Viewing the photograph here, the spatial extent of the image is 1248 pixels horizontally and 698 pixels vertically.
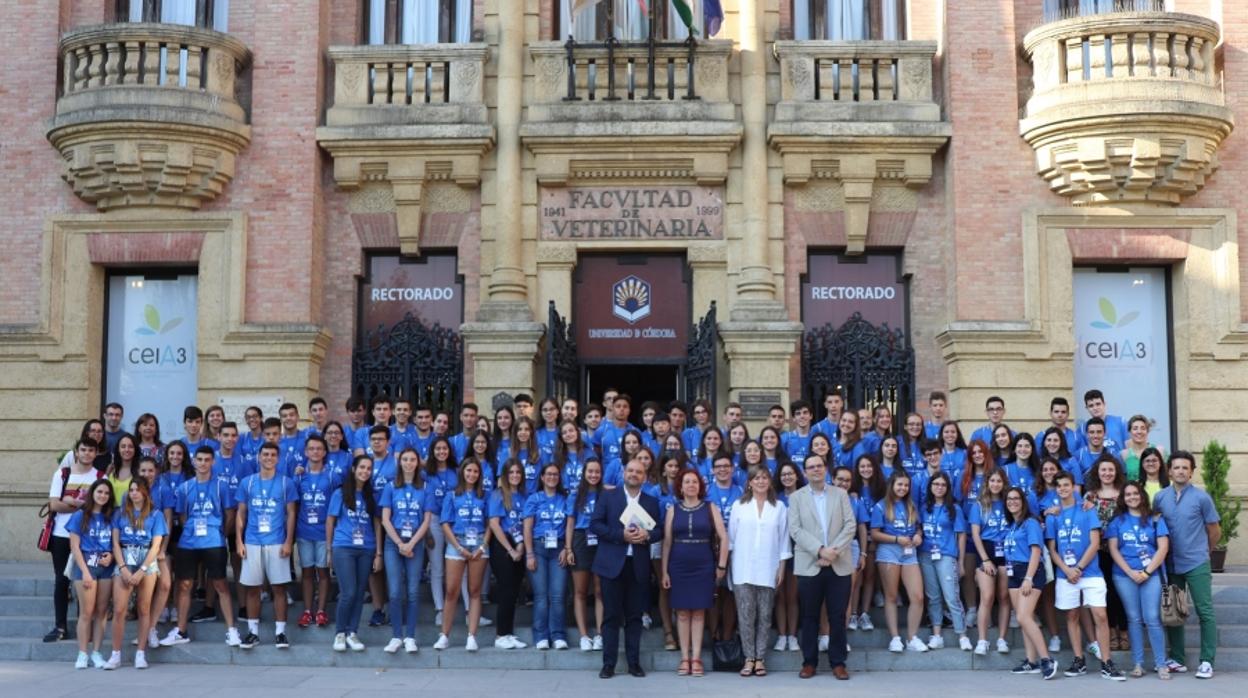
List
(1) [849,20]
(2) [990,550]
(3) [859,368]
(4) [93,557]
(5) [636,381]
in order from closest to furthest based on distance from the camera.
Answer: (4) [93,557], (2) [990,550], (3) [859,368], (1) [849,20], (5) [636,381]

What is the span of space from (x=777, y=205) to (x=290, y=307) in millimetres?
6642

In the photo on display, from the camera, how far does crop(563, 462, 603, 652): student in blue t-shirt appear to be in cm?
1173

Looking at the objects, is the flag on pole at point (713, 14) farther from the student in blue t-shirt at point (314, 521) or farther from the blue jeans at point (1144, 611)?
the blue jeans at point (1144, 611)

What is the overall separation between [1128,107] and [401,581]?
10.6 meters

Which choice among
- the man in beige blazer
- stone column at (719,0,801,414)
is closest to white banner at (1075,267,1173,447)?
stone column at (719,0,801,414)

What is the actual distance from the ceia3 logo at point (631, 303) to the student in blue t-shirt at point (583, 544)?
5411mm

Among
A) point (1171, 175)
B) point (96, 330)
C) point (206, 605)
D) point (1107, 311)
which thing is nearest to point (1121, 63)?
point (1171, 175)

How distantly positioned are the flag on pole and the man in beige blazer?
24.0ft

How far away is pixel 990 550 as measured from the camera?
1177cm

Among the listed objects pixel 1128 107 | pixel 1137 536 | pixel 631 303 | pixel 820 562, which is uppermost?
pixel 1128 107

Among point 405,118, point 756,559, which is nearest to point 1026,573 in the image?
point 756,559

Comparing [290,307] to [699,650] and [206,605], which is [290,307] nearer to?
[206,605]

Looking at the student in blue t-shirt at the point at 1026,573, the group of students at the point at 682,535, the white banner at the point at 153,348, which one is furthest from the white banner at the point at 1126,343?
the white banner at the point at 153,348

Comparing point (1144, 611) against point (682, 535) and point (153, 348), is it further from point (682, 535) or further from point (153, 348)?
point (153, 348)
